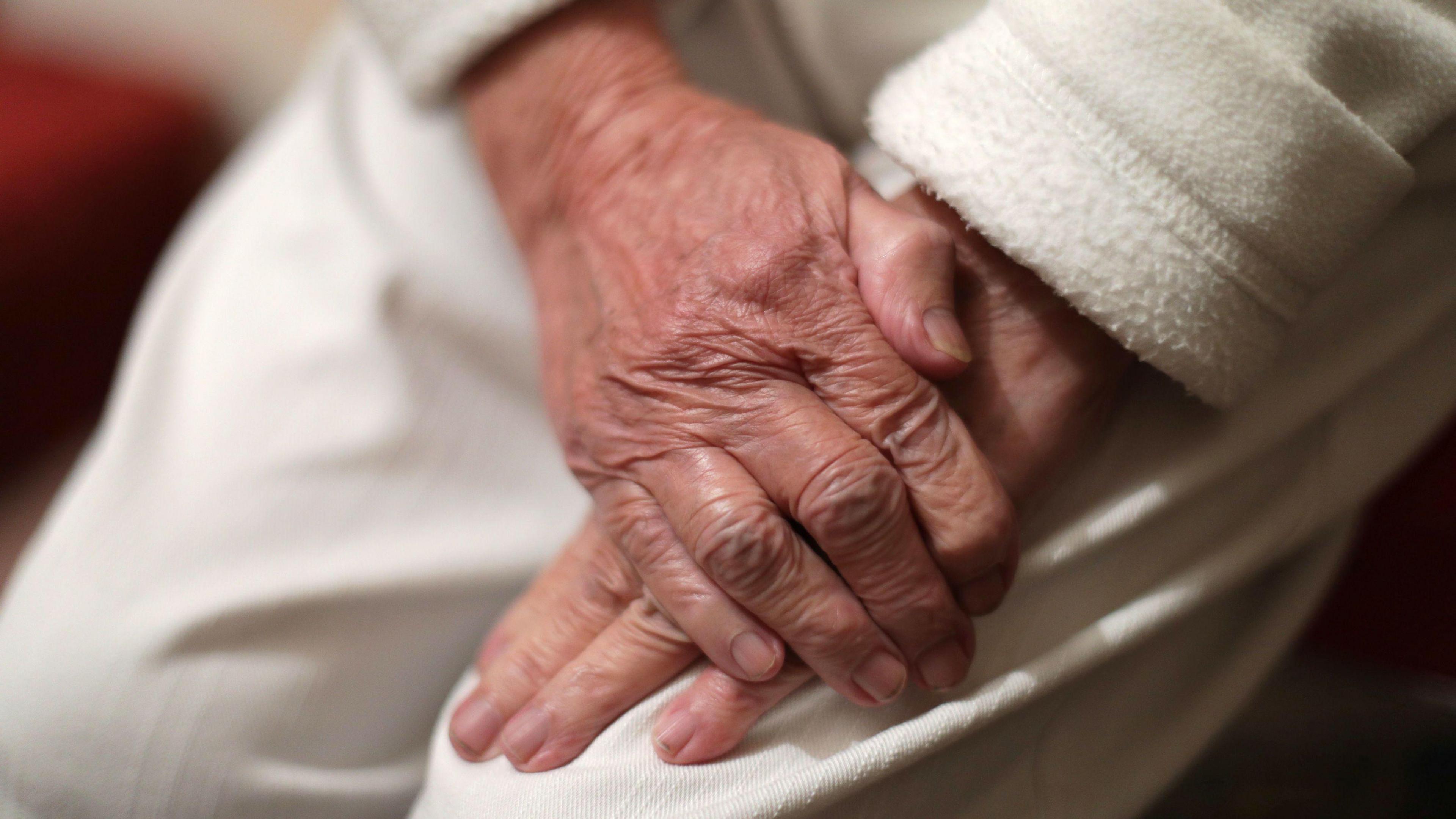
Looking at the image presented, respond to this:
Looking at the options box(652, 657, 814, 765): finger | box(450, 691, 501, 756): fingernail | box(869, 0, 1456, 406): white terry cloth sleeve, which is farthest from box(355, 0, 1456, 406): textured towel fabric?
box(450, 691, 501, 756): fingernail

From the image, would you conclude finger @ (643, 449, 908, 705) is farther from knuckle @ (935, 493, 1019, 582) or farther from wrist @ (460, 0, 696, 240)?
wrist @ (460, 0, 696, 240)

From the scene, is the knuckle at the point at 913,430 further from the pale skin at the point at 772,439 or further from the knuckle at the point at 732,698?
the knuckle at the point at 732,698

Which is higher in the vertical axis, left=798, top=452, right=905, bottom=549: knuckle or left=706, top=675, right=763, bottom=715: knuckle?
left=798, top=452, right=905, bottom=549: knuckle

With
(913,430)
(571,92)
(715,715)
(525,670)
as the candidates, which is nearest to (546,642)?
(525,670)

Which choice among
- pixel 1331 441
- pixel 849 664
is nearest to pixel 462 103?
pixel 849 664

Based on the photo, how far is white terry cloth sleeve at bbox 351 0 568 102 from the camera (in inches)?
21.7

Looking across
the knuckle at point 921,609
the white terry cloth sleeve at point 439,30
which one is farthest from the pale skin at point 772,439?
the white terry cloth sleeve at point 439,30

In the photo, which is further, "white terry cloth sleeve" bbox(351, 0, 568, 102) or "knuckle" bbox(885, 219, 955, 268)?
"white terry cloth sleeve" bbox(351, 0, 568, 102)

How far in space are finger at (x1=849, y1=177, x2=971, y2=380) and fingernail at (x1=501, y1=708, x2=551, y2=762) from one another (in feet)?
0.84

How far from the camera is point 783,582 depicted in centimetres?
40

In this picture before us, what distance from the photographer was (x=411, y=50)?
1.92ft

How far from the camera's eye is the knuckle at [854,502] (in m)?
0.38

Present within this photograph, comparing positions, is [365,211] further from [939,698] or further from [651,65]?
[939,698]

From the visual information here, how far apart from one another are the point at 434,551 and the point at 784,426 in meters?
0.29
